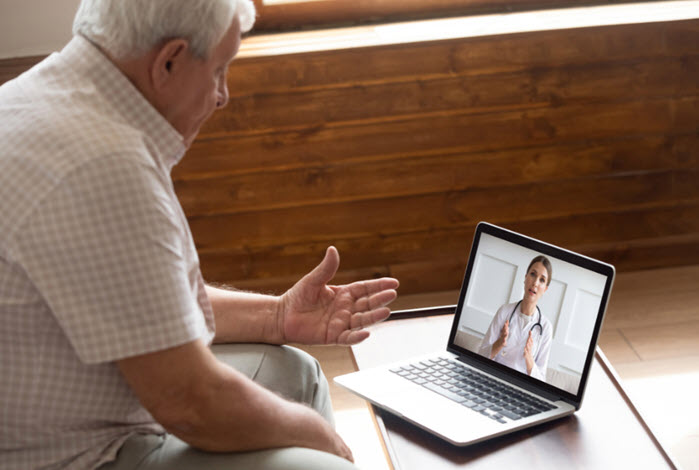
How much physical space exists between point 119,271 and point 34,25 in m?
1.70

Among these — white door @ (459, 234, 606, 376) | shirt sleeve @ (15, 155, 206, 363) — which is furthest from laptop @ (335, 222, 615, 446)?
shirt sleeve @ (15, 155, 206, 363)

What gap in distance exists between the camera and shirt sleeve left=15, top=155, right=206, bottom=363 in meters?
0.98

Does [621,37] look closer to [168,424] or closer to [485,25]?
[485,25]

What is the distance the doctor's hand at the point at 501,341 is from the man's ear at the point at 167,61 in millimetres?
698

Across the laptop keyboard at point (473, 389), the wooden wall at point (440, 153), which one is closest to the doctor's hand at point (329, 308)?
the laptop keyboard at point (473, 389)

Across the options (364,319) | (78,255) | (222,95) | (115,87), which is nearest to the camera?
(78,255)

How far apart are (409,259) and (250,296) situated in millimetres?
1170

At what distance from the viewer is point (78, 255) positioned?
0.99m

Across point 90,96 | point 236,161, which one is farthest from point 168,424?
point 236,161

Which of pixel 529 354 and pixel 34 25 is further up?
pixel 34 25

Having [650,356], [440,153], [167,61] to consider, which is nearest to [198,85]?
[167,61]

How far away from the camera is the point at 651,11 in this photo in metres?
2.56

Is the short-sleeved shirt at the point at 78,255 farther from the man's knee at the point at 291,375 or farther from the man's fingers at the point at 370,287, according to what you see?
the man's fingers at the point at 370,287

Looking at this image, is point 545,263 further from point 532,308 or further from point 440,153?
point 440,153
